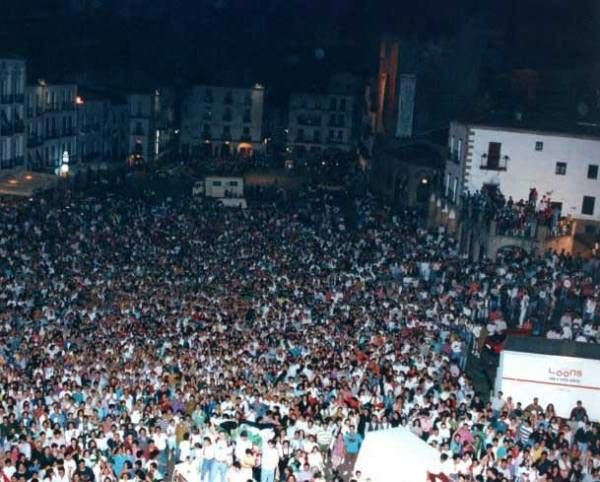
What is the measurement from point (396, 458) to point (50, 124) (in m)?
51.1

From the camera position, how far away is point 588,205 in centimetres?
4231

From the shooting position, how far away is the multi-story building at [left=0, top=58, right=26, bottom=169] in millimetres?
54438

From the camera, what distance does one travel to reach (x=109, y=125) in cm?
7325

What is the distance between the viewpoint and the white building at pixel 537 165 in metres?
42.3

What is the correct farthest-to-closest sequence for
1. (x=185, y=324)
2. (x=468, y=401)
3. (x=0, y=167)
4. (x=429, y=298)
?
(x=0, y=167)
(x=429, y=298)
(x=185, y=324)
(x=468, y=401)

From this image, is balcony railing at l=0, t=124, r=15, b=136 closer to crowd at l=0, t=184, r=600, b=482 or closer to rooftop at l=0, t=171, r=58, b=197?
rooftop at l=0, t=171, r=58, b=197

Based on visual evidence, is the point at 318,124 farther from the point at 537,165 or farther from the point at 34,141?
the point at 537,165

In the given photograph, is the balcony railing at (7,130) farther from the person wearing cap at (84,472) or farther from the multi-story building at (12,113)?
the person wearing cap at (84,472)

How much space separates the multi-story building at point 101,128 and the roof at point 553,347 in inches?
2040

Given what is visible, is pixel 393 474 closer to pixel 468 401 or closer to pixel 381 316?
pixel 468 401

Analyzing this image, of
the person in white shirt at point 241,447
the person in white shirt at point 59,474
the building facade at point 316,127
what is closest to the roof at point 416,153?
the building facade at point 316,127

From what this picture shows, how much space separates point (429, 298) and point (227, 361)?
932 cm

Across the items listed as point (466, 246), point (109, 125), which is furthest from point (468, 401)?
point (109, 125)

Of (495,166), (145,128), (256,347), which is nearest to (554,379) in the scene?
(256,347)
